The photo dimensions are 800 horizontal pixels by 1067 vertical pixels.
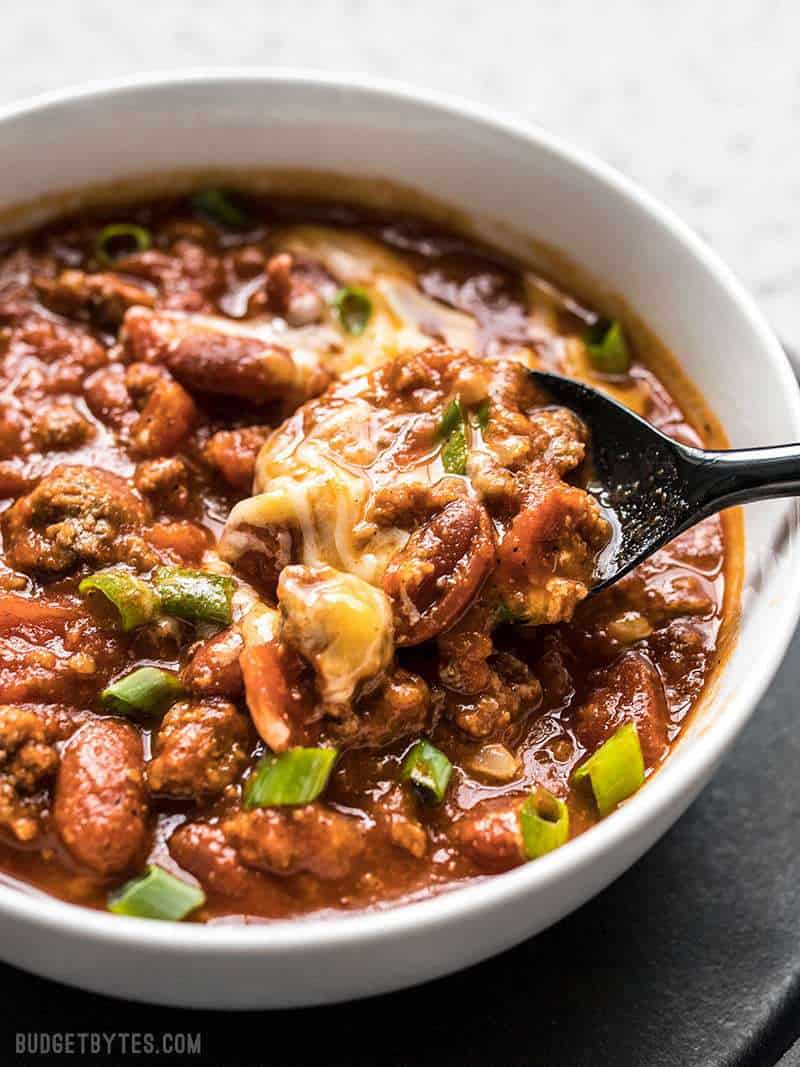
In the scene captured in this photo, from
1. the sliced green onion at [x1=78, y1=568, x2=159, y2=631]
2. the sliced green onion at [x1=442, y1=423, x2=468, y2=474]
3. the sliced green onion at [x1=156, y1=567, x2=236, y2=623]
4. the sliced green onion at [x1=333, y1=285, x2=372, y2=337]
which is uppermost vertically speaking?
the sliced green onion at [x1=442, y1=423, x2=468, y2=474]

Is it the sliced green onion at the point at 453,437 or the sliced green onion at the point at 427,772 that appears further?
the sliced green onion at the point at 453,437

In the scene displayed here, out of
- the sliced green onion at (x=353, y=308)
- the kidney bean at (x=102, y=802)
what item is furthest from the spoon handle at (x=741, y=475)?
the kidney bean at (x=102, y=802)

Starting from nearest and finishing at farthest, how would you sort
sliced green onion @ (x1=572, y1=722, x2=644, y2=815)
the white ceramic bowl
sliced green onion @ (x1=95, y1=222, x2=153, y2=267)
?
the white ceramic bowl < sliced green onion @ (x1=572, y1=722, x2=644, y2=815) < sliced green onion @ (x1=95, y1=222, x2=153, y2=267)

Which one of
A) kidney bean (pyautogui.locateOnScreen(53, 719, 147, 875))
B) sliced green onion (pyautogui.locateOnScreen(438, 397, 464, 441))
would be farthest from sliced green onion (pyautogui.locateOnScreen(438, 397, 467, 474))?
kidney bean (pyautogui.locateOnScreen(53, 719, 147, 875))

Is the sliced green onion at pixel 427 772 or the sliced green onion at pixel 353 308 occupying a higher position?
the sliced green onion at pixel 353 308

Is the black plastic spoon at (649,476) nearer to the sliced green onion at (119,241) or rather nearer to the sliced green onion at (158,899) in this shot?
the sliced green onion at (158,899)

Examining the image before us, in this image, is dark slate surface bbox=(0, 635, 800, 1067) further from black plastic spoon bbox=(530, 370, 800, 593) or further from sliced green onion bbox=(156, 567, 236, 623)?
sliced green onion bbox=(156, 567, 236, 623)

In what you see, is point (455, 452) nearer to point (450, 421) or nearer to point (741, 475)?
point (450, 421)

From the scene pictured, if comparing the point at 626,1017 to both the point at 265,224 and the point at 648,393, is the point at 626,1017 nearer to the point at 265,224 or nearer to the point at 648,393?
the point at 648,393
